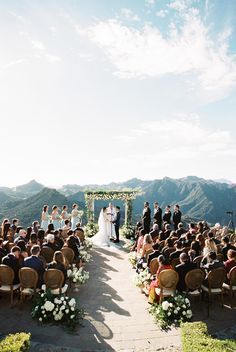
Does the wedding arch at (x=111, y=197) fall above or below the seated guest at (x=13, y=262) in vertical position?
above

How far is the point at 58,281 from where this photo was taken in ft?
29.6

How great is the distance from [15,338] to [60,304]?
8.05 ft

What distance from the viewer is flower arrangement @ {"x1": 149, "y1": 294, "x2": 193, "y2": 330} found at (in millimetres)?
8273

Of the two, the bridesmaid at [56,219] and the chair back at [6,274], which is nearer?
the chair back at [6,274]

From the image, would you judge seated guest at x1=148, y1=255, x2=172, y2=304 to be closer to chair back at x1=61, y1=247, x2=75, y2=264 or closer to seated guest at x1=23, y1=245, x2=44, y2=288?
seated guest at x1=23, y1=245, x2=44, y2=288

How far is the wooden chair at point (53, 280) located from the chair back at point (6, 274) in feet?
2.98

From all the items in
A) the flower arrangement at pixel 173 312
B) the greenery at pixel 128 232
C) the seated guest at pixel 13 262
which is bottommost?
the flower arrangement at pixel 173 312

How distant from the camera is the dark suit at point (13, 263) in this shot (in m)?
9.27

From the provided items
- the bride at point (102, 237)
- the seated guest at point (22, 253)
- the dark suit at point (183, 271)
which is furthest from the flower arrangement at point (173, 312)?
the bride at point (102, 237)

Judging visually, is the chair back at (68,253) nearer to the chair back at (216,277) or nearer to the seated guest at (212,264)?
the seated guest at (212,264)

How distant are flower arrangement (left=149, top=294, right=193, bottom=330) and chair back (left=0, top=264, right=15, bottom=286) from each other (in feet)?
13.2

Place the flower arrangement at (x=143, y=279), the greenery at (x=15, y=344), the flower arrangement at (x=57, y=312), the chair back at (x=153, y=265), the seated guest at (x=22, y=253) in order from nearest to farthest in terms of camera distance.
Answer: the greenery at (x=15, y=344)
the flower arrangement at (x=57, y=312)
the seated guest at (x=22, y=253)
the chair back at (x=153, y=265)
the flower arrangement at (x=143, y=279)

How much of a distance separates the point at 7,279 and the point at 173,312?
453cm

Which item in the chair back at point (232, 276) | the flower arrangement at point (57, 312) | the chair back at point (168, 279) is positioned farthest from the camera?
the chair back at point (232, 276)
